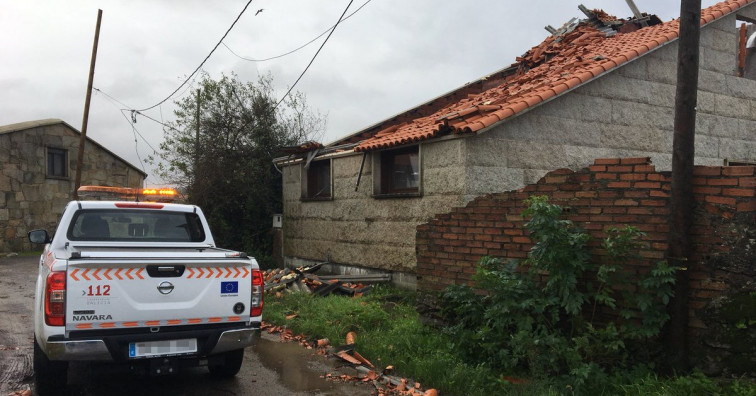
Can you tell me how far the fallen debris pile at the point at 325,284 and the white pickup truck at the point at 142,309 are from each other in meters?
3.99

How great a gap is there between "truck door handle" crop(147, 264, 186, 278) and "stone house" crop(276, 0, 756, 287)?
16.3ft

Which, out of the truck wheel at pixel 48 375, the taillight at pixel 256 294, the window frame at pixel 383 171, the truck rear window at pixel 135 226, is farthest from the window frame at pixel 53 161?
the taillight at pixel 256 294

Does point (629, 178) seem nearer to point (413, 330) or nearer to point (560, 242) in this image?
point (560, 242)

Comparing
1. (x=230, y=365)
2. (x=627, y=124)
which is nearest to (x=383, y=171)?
(x=627, y=124)

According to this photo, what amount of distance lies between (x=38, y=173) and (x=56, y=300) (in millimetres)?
20164

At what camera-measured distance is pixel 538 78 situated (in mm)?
10773

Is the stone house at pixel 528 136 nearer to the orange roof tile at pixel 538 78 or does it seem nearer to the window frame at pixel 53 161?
the orange roof tile at pixel 538 78

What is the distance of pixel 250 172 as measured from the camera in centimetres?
1448

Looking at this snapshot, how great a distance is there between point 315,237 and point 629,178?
842cm

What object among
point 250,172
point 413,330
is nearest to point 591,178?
point 413,330

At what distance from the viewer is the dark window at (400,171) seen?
9867 mm

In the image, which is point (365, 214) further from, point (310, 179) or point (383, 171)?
point (310, 179)

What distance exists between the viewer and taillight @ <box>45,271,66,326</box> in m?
4.13

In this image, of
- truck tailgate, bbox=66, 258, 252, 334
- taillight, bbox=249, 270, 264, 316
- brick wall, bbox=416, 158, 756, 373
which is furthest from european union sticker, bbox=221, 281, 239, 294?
brick wall, bbox=416, 158, 756, 373
